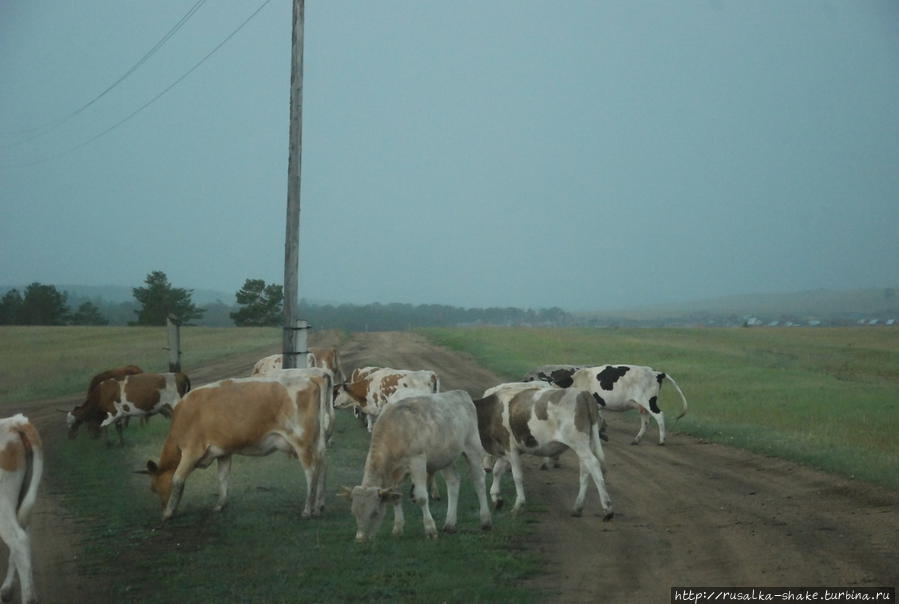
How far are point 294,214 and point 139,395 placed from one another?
18.5 ft

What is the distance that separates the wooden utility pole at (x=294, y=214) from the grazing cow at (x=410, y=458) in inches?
303

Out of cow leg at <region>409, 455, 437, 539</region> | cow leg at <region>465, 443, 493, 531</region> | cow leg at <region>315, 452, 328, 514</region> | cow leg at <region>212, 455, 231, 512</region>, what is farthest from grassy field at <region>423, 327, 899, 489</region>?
cow leg at <region>212, 455, 231, 512</region>

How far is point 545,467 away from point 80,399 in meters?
19.9

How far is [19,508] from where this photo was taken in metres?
9.52

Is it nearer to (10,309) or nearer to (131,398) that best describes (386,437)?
(131,398)

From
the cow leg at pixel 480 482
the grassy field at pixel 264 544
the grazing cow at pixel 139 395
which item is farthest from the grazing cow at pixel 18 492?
the grazing cow at pixel 139 395

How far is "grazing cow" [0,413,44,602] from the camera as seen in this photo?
9.09 metres

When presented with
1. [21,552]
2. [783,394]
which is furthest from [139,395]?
[783,394]

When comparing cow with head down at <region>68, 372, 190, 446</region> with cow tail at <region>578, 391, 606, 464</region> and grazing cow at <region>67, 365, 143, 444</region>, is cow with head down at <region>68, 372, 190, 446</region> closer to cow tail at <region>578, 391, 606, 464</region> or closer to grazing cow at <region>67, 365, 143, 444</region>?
grazing cow at <region>67, 365, 143, 444</region>

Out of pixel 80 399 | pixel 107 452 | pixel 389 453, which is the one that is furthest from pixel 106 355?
pixel 389 453

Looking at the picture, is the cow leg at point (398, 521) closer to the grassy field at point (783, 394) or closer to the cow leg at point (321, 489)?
the cow leg at point (321, 489)

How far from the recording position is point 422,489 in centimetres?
1200

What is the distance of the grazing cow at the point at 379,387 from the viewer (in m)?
21.1

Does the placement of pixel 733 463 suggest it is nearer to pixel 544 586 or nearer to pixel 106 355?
pixel 544 586
